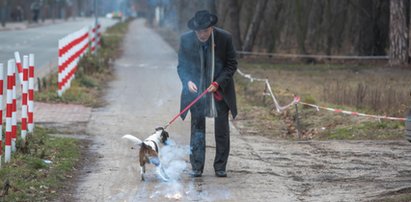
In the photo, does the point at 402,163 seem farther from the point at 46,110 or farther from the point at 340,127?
the point at 46,110

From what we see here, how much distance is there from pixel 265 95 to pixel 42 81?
4876 mm

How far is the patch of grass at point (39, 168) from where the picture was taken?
853 cm

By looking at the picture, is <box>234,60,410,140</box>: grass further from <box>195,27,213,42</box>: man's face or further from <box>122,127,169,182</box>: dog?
<box>122,127,169,182</box>: dog

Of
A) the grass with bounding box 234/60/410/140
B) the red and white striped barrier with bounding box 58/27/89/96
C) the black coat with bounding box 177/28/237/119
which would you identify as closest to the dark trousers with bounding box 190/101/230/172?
the black coat with bounding box 177/28/237/119

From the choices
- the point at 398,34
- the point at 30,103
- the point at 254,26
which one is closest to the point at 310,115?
the point at 30,103

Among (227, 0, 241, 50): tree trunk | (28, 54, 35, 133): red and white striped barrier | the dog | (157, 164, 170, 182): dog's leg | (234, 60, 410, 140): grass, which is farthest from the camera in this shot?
(227, 0, 241, 50): tree trunk

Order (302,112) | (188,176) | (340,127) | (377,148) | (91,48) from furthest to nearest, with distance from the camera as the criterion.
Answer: (91,48) < (302,112) < (340,127) < (377,148) < (188,176)

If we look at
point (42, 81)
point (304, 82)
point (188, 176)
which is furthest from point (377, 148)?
point (304, 82)

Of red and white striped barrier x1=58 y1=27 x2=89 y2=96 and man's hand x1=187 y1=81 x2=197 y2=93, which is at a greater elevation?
man's hand x1=187 y1=81 x2=197 y2=93

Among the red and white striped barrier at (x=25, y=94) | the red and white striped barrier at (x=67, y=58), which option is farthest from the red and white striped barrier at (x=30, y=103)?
the red and white striped barrier at (x=67, y=58)

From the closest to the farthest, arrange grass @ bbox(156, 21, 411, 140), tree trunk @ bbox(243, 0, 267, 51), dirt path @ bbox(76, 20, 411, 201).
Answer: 1. dirt path @ bbox(76, 20, 411, 201)
2. grass @ bbox(156, 21, 411, 140)
3. tree trunk @ bbox(243, 0, 267, 51)

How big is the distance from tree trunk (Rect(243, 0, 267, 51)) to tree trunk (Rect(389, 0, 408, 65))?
18.0 feet

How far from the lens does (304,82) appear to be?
23672mm

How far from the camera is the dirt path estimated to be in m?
8.77
